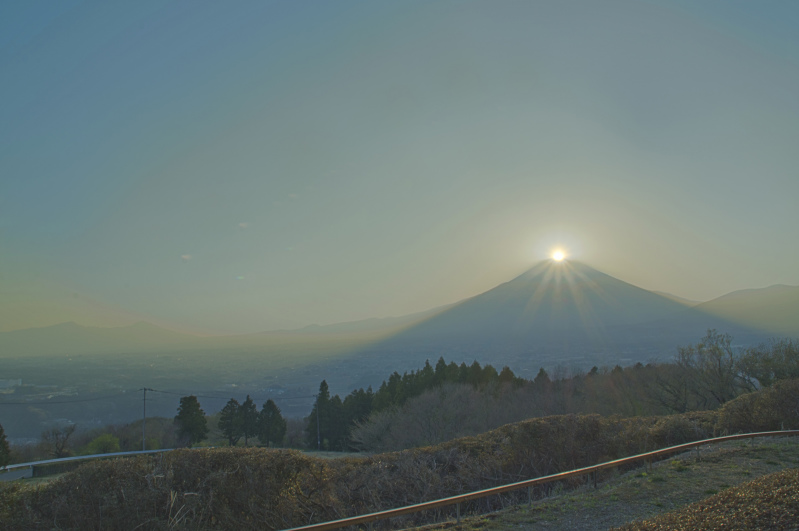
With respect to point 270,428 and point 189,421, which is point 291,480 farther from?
point 270,428

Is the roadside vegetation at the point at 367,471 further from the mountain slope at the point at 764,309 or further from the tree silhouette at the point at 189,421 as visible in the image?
the mountain slope at the point at 764,309

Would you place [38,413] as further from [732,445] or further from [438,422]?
[732,445]

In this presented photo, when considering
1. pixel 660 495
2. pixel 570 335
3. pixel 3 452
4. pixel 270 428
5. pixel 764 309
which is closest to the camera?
pixel 660 495

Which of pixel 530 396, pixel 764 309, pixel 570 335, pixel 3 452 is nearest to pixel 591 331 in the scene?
pixel 570 335

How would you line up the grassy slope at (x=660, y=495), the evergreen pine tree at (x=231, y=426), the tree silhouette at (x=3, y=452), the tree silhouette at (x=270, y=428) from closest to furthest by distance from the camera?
the grassy slope at (x=660, y=495) → the tree silhouette at (x=3, y=452) → the evergreen pine tree at (x=231, y=426) → the tree silhouette at (x=270, y=428)

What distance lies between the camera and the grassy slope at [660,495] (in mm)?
8082

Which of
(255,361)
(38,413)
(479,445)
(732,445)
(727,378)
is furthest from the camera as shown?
(255,361)

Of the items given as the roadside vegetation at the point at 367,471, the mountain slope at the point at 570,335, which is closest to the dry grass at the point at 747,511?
the roadside vegetation at the point at 367,471

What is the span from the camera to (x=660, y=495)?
9.62 metres

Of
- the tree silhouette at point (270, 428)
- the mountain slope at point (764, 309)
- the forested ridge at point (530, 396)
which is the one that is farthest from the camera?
the mountain slope at point (764, 309)

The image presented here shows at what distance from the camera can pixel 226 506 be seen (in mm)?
11250

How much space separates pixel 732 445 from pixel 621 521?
27.6 feet

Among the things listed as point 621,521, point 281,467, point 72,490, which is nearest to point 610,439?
point 621,521

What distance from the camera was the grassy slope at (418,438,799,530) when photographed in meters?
8.08
